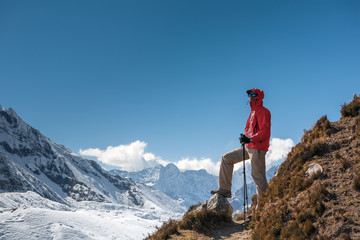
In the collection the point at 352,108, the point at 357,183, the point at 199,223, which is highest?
the point at 352,108

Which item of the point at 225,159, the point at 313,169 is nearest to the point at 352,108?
the point at 313,169

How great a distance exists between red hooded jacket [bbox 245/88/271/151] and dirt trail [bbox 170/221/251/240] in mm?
2817

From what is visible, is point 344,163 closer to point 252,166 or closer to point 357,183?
point 357,183

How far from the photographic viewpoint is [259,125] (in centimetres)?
884

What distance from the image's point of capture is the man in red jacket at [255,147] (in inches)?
335

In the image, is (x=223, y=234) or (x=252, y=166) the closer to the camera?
(x=223, y=234)

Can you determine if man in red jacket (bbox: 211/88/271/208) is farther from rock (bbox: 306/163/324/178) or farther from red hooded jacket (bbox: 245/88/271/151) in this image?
rock (bbox: 306/163/324/178)

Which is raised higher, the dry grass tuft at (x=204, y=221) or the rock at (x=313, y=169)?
the rock at (x=313, y=169)

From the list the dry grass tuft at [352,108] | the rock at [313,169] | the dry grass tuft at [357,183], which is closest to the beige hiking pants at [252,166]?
the rock at [313,169]

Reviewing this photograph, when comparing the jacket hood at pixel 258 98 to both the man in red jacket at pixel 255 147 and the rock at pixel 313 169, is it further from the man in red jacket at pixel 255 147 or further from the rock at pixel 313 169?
the rock at pixel 313 169

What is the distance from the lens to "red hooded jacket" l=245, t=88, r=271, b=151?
8531 mm

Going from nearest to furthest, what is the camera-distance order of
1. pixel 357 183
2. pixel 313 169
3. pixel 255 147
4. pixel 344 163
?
pixel 357 183 → pixel 344 163 → pixel 313 169 → pixel 255 147

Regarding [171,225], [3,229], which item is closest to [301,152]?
[171,225]

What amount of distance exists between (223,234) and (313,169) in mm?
3636
